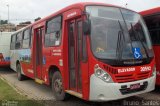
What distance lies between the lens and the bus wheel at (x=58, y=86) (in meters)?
8.82

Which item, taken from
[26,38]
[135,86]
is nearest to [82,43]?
[135,86]

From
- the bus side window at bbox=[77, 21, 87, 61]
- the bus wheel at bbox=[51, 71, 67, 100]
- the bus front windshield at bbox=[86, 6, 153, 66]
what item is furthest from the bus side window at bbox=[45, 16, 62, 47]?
the bus front windshield at bbox=[86, 6, 153, 66]

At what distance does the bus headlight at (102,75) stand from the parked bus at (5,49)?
13716 millimetres

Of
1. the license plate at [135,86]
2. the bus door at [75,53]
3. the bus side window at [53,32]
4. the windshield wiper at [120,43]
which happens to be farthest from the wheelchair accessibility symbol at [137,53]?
the bus side window at [53,32]

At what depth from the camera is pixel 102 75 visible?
6828 millimetres

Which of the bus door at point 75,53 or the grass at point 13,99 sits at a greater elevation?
the bus door at point 75,53

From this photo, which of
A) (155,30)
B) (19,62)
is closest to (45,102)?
(155,30)

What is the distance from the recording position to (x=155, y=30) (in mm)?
9391

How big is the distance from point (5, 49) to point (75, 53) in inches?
498

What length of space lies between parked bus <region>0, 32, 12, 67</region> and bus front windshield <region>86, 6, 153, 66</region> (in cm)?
1321

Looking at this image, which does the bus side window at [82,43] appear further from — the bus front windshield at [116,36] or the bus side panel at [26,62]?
the bus side panel at [26,62]

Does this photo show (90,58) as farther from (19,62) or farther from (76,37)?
(19,62)

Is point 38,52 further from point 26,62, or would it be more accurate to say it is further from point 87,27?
point 87,27

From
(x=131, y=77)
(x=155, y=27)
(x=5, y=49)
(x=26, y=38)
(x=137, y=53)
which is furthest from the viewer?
(x=5, y=49)
